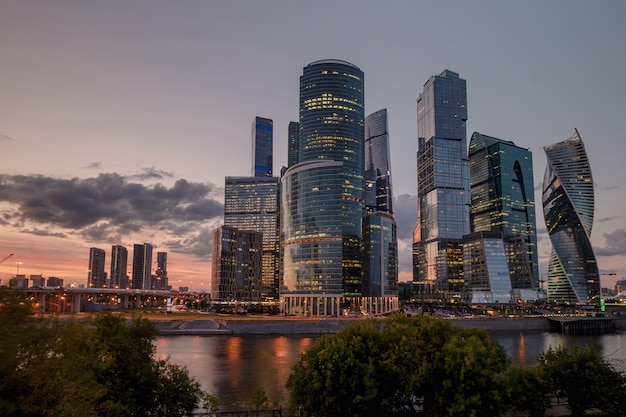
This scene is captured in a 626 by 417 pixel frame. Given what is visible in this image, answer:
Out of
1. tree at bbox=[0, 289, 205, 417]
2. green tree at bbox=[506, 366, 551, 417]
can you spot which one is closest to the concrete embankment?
green tree at bbox=[506, 366, 551, 417]

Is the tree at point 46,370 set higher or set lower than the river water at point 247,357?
higher

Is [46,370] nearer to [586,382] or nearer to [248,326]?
[586,382]

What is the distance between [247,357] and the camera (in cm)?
11200

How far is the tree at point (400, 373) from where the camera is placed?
1532 inches

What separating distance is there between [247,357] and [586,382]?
8016 cm

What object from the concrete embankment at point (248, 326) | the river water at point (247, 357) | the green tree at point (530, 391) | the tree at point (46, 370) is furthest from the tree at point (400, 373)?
the concrete embankment at point (248, 326)

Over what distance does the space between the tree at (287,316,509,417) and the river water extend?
23861 millimetres

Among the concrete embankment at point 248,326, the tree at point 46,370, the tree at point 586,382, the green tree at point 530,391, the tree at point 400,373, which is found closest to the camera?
the tree at point 46,370

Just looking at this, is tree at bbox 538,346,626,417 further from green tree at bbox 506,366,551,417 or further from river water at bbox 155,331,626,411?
river water at bbox 155,331,626,411

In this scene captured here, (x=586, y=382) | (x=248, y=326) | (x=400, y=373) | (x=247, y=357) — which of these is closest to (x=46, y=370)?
(x=400, y=373)

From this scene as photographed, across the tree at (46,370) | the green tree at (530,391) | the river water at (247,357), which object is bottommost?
the river water at (247,357)

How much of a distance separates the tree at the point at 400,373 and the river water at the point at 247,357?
78.3 feet

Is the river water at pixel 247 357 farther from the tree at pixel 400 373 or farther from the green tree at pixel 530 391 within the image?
the green tree at pixel 530 391

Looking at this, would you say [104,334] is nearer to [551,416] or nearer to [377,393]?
[377,393]
